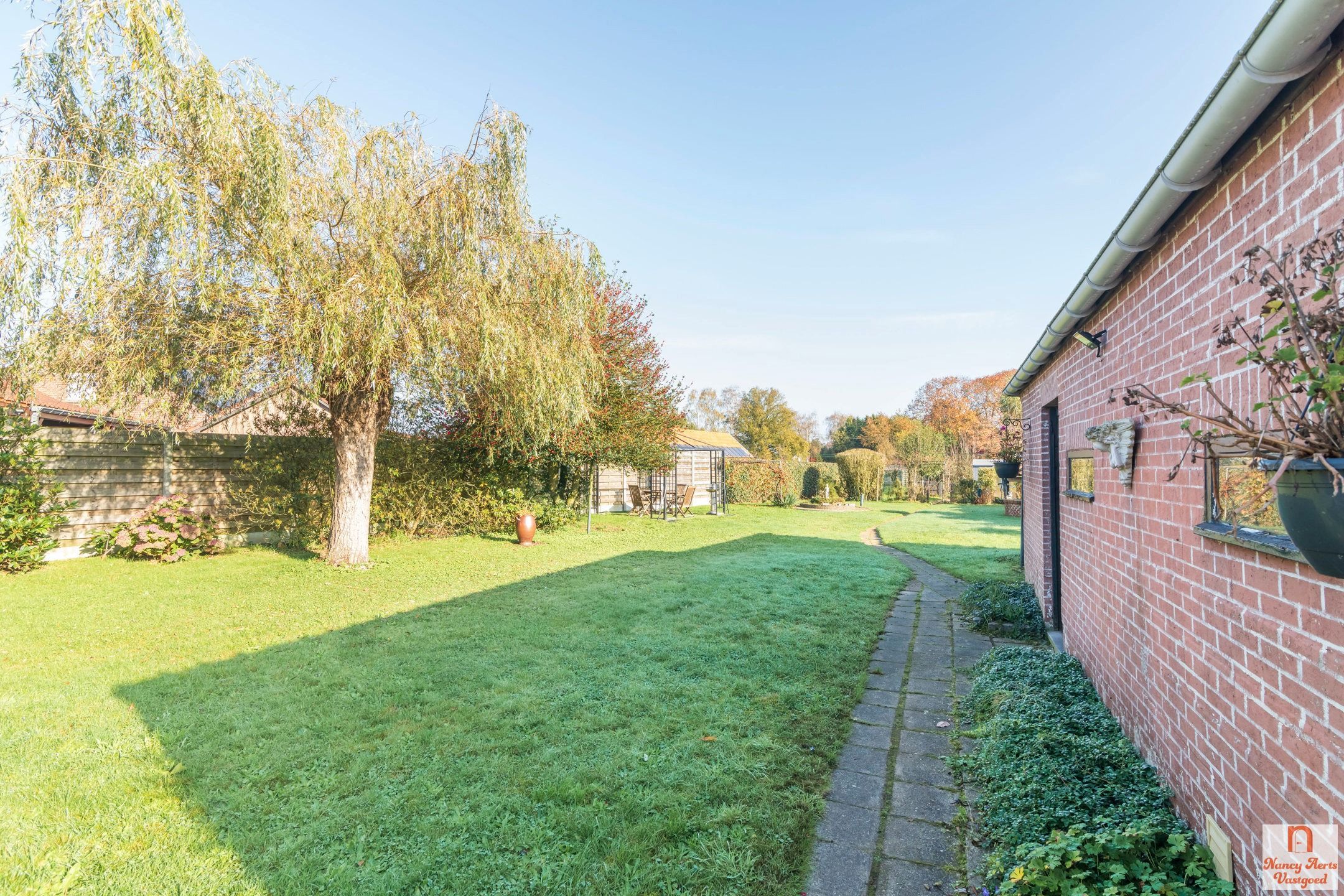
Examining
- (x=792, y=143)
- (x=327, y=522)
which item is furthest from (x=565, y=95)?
(x=327, y=522)

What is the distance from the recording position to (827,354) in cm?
2406

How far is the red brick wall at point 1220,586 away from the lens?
4.67 ft

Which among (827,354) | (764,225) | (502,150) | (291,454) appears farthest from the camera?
(827,354)

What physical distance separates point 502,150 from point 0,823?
24.7ft

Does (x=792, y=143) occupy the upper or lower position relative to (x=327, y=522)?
upper

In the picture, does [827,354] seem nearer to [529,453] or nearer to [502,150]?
[529,453]

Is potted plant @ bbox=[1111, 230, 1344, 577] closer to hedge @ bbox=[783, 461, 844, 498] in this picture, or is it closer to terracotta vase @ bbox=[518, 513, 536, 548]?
terracotta vase @ bbox=[518, 513, 536, 548]

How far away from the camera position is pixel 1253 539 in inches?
64.1

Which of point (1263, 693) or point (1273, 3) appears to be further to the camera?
point (1263, 693)

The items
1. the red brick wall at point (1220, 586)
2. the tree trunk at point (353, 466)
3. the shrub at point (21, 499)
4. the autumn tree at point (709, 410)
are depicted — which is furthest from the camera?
the autumn tree at point (709, 410)

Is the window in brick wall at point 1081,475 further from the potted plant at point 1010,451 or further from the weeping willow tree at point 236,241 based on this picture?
the weeping willow tree at point 236,241

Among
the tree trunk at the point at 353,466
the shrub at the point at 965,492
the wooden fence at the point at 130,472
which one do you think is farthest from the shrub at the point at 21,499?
the shrub at the point at 965,492
